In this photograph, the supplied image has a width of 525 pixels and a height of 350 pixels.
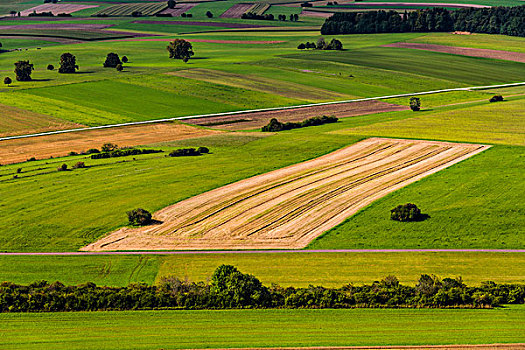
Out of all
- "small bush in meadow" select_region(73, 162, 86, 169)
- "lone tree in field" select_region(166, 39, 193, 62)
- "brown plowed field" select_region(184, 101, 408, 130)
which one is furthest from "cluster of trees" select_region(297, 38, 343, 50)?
"small bush in meadow" select_region(73, 162, 86, 169)

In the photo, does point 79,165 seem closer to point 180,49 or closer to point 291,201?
point 291,201

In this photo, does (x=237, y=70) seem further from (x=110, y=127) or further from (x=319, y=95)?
(x=110, y=127)

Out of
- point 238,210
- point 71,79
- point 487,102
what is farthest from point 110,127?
point 487,102

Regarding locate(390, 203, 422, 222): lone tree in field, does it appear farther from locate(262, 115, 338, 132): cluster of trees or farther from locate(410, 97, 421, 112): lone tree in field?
locate(410, 97, 421, 112): lone tree in field

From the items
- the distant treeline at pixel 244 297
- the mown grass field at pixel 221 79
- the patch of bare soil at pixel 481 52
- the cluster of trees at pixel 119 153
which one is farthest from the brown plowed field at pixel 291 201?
the patch of bare soil at pixel 481 52

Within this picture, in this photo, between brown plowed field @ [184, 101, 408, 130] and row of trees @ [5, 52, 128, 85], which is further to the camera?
row of trees @ [5, 52, 128, 85]

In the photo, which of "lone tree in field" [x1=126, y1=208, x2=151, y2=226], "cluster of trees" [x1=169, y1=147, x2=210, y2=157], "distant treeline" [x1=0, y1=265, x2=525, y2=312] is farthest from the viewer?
"cluster of trees" [x1=169, y1=147, x2=210, y2=157]

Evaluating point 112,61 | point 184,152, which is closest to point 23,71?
point 112,61
